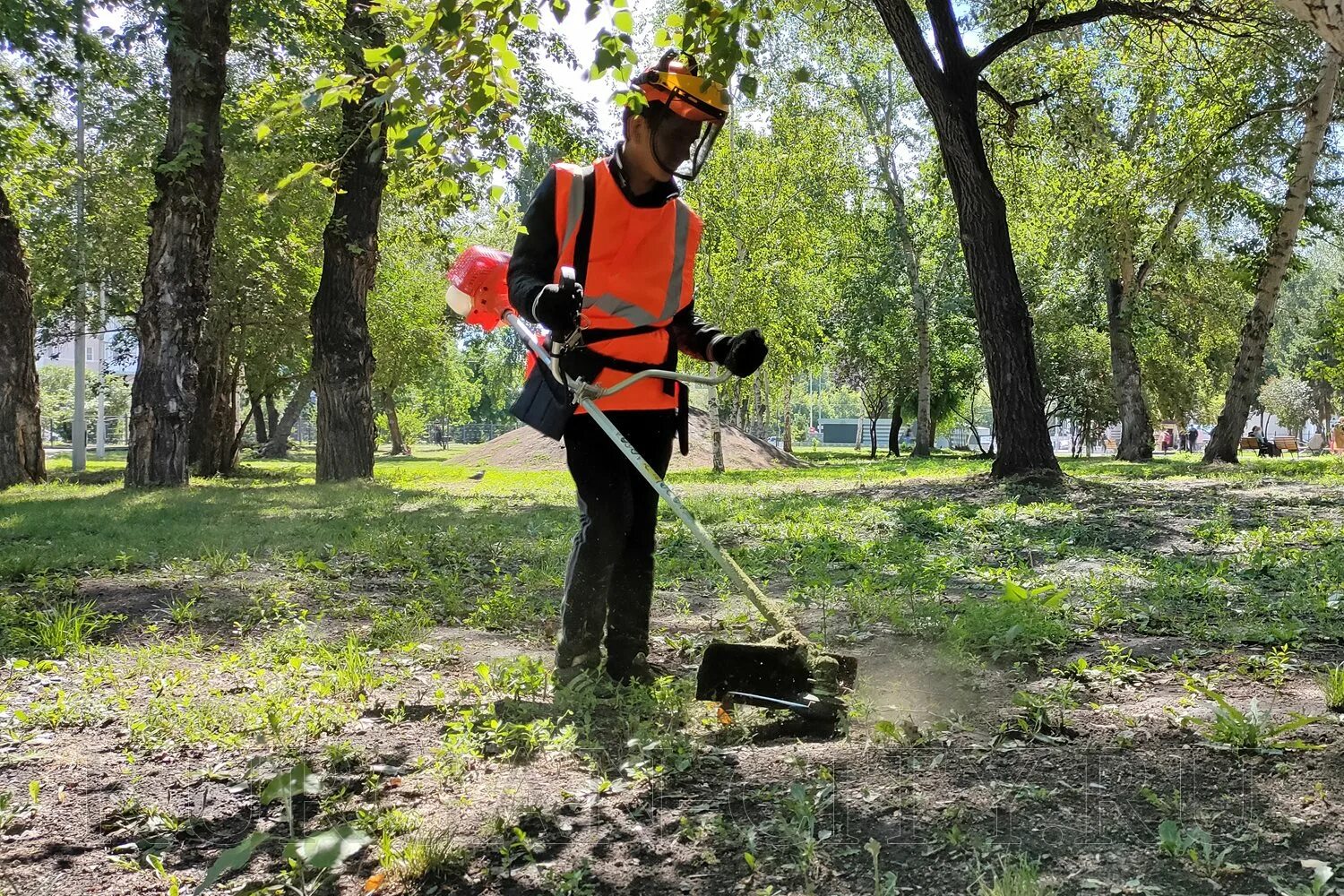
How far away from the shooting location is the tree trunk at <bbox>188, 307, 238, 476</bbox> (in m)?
18.9

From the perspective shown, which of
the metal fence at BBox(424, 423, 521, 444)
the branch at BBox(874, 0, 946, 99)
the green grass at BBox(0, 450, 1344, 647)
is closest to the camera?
the green grass at BBox(0, 450, 1344, 647)

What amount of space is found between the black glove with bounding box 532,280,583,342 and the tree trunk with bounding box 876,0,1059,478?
8160 mm

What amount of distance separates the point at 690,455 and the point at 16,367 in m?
16.0

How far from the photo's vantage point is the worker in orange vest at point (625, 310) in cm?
357

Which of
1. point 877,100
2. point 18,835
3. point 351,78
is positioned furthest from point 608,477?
point 877,100

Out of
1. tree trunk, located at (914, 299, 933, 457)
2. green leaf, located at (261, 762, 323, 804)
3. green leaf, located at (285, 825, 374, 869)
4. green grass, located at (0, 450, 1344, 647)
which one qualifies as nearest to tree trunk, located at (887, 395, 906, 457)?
tree trunk, located at (914, 299, 933, 457)

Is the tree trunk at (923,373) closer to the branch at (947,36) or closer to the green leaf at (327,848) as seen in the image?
the branch at (947,36)

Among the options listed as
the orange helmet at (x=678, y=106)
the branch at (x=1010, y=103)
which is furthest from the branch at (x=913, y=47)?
the orange helmet at (x=678, y=106)

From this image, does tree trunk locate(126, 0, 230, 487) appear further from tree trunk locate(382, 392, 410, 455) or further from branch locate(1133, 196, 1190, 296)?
tree trunk locate(382, 392, 410, 455)

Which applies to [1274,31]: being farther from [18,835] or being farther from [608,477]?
[18,835]

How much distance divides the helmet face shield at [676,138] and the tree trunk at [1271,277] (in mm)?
15137

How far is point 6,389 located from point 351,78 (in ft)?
43.5

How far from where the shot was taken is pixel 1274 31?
1284 centimetres

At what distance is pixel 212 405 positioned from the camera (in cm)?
1956
